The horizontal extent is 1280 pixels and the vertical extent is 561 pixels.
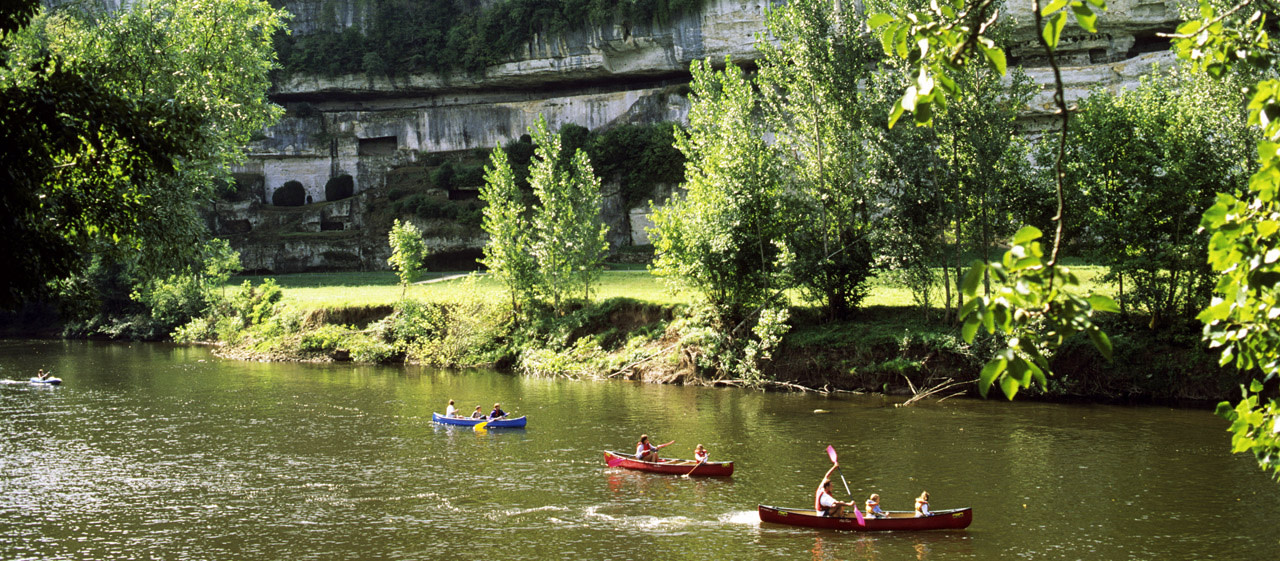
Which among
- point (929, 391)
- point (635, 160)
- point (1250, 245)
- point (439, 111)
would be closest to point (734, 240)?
point (929, 391)

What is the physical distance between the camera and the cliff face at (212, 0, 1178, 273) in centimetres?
6681

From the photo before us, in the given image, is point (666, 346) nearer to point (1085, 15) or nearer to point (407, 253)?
point (407, 253)

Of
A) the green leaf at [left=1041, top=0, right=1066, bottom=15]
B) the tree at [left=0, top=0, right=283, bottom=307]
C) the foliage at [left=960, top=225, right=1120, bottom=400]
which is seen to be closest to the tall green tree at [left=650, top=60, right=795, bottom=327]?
the tree at [left=0, top=0, right=283, bottom=307]

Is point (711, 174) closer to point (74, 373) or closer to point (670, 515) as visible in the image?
point (670, 515)

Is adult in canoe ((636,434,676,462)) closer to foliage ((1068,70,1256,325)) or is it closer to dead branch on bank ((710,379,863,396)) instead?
dead branch on bank ((710,379,863,396))

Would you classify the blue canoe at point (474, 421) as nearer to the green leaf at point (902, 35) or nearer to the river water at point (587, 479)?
the river water at point (587, 479)

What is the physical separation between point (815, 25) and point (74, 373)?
103 ft

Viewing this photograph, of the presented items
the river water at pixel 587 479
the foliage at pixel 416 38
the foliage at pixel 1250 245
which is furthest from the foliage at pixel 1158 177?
the foliage at pixel 416 38

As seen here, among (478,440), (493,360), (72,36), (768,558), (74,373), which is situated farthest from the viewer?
(493,360)

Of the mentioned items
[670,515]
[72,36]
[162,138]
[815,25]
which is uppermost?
[815,25]

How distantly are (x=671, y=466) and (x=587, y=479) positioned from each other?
73.6 inches

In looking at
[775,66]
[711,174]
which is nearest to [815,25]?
[775,66]

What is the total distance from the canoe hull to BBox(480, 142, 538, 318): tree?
20.4m

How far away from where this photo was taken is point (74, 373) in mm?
36906
